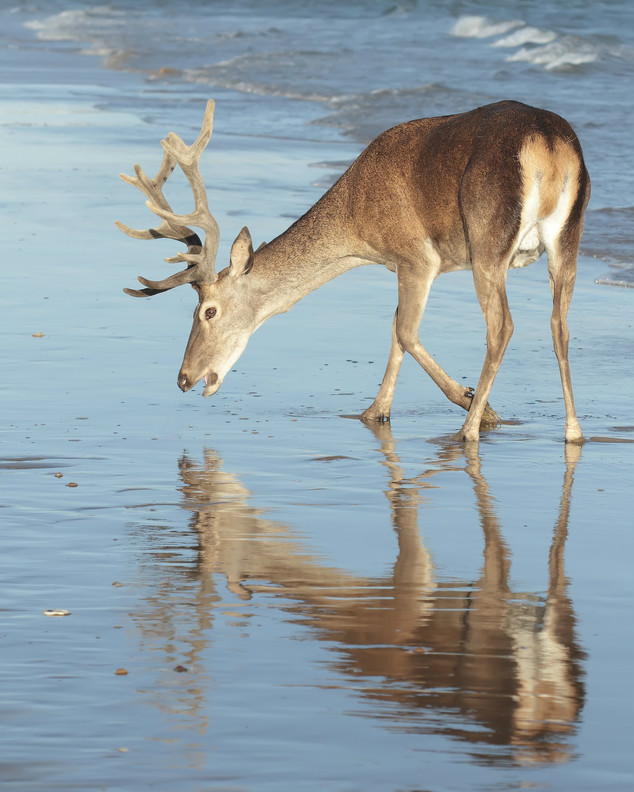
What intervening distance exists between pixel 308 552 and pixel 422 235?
130 inches

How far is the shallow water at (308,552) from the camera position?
4629 millimetres

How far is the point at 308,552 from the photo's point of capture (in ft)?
21.7

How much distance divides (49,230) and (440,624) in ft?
32.2

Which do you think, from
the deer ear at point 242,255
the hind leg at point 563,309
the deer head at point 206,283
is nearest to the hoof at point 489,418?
the hind leg at point 563,309

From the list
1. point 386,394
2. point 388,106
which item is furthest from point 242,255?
point 388,106

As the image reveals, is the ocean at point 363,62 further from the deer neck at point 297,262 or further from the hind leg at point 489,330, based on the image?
Result: the hind leg at point 489,330

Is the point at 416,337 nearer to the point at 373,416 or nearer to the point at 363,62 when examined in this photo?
the point at 373,416

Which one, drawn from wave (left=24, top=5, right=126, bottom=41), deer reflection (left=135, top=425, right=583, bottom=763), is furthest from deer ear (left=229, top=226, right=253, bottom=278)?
wave (left=24, top=5, right=126, bottom=41)

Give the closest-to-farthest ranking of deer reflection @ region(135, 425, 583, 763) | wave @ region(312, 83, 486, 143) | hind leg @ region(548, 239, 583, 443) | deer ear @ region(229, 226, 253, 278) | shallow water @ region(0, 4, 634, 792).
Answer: shallow water @ region(0, 4, 634, 792), deer reflection @ region(135, 425, 583, 763), hind leg @ region(548, 239, 583, 443), deer ear @ region(229, 226, 253, 278), wave @ region(312, 83, 486, 143)

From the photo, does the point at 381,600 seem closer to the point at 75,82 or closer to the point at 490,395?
the point at 490,395

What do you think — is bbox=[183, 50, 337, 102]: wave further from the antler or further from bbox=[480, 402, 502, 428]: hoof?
bbox=[480, 402, 502, 428]: hoof

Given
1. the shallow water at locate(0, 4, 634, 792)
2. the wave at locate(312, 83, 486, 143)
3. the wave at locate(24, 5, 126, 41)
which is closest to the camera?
the shallow water at locate(0, 4, 634, 792)

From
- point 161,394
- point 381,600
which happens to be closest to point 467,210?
point 161,394

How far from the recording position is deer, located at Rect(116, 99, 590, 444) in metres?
Answer: 8.81
